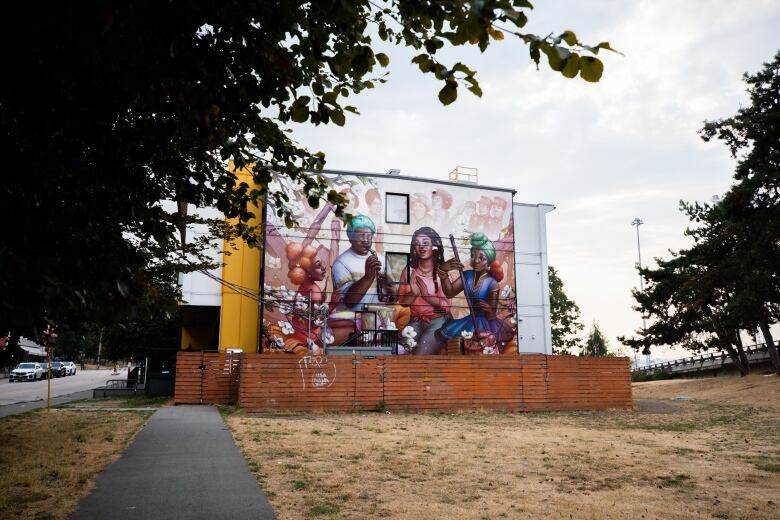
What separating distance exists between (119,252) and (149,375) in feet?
76.1

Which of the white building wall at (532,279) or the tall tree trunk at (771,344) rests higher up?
the white building wall at (532,279)

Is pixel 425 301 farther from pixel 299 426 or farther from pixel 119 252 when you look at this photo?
pixel 119 252

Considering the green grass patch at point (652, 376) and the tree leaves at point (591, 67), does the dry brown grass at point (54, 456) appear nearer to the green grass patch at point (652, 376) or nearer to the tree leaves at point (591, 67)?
the tree leaves at point (591, 67)

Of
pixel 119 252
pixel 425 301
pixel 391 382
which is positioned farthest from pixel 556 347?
pixel 119 252

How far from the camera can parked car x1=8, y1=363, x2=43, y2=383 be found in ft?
136

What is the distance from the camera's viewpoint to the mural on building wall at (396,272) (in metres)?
28.8

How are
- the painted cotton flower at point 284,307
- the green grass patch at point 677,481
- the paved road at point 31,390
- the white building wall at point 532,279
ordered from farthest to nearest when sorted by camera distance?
the white building wall at point 532,279
the painted cotton flower at point 284,307
the paved road at point 31,390
the green grass patch at point 677,481

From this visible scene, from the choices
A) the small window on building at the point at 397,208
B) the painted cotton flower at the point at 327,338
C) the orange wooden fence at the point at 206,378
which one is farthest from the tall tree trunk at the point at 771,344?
the orange wooden fence at the point at 206,378

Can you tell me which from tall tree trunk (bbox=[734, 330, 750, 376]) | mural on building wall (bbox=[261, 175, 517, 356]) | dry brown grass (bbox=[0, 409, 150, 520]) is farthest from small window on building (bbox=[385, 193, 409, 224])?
tall tree trunk (bbox=[734, 330, 750, 376])

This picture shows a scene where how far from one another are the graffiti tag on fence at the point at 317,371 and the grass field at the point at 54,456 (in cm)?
481

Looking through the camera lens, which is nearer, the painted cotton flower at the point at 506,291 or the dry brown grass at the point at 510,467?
the dry brown grass at the point at 510,467

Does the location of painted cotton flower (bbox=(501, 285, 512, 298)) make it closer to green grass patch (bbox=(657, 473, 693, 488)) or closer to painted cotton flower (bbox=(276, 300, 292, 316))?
painted cotton flower (bbox=(276, 300, 292, 316))

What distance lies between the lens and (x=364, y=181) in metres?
31.3

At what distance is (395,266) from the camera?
101 feet
